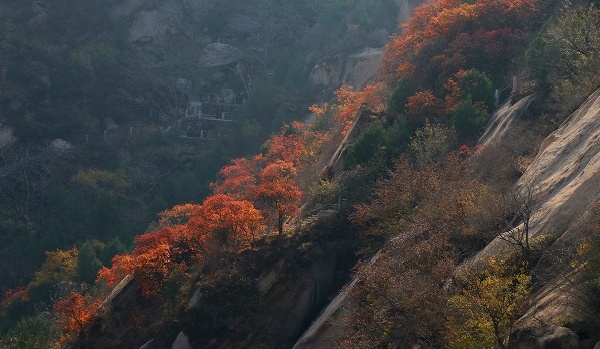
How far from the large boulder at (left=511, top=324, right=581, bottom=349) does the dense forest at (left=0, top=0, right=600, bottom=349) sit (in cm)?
11

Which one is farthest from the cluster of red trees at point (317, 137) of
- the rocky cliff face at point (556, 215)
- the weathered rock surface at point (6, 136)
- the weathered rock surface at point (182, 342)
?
the weathered rock surface at point (6, 136)

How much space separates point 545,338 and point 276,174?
82.1 ft

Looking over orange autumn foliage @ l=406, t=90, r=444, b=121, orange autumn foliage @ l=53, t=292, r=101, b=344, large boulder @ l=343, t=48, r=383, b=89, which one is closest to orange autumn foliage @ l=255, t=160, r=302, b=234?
orange autumn foliage @ l=406, t=90, r=444, b=121

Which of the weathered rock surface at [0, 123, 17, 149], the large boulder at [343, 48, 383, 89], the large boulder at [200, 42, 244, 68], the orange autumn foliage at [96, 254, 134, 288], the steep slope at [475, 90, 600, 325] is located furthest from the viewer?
the large boulder at [200, 42, 244, 68]

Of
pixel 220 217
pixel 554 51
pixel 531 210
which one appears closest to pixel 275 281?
pixel 220 217

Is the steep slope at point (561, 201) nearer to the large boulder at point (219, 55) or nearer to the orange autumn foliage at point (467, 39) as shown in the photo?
the orange autumn foliage at point (467, 39)

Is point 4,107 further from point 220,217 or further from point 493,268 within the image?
point 493,268

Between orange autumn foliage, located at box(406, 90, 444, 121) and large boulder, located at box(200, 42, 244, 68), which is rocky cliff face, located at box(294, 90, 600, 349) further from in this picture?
large boulder, located at box(200, 42, 244, 68)

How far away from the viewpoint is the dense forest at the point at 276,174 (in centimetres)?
2583

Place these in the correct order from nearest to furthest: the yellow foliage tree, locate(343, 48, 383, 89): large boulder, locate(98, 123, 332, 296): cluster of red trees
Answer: the yellow foliage tree < locate(98, 123, 332, 296): cluster of red trees < locate(343, 48, 383, 89): large boulder

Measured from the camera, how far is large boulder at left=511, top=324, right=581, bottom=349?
62.3 feet

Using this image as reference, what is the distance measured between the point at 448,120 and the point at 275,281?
12.3 meters

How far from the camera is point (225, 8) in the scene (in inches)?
3605

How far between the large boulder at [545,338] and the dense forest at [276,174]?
0.11 m
